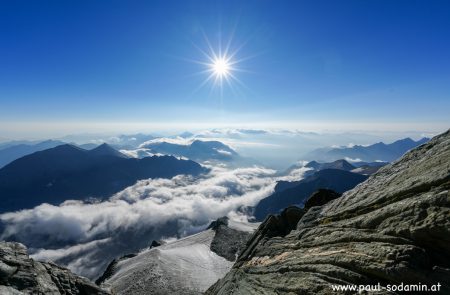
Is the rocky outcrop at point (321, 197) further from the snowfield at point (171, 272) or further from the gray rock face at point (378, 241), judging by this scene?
the snowfield at point (171, 272)

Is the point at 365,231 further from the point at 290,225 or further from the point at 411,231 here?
the point at 290,225

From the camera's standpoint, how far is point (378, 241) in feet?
71.3

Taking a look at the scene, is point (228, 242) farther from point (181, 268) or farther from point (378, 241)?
point (378, 241)

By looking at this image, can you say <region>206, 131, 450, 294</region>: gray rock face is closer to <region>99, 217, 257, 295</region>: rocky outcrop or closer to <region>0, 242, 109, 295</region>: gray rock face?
<region>0, 242, 109, 295</region>: gray rock face

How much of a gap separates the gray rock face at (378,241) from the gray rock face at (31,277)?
1936cm

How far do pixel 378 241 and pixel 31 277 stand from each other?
112ft

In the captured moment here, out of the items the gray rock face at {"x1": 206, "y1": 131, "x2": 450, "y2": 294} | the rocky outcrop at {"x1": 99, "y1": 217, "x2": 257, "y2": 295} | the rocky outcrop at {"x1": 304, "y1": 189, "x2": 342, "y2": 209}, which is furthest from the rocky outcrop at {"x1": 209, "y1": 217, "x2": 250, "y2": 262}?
the gray rock face at {"x1": 206, "y1": 131, "x2": 450, "y2": 294}

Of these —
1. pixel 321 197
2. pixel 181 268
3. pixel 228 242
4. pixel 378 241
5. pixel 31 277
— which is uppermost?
pixel 378 241

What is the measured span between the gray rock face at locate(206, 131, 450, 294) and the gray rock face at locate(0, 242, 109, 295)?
63.5 feet

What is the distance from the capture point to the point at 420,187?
2302 cm

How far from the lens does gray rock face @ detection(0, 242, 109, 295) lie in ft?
92.6

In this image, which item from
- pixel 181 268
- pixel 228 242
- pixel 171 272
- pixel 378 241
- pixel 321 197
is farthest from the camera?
pixel 228 242

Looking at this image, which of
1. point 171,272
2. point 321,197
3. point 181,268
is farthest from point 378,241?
point 181,268

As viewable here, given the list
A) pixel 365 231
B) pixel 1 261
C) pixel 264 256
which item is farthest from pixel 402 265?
pixel 1 261
